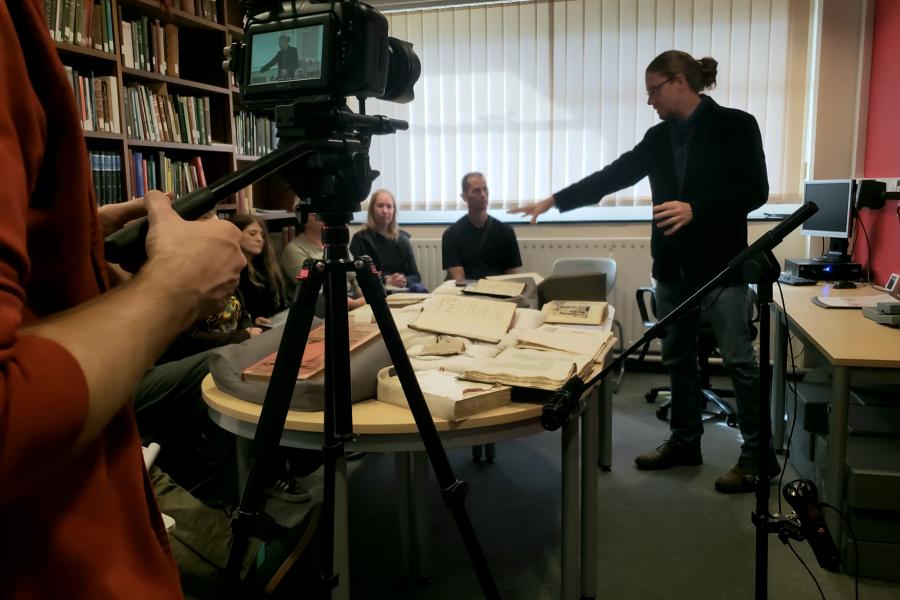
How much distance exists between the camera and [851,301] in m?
2.70

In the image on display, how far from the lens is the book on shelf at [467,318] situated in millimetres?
1799

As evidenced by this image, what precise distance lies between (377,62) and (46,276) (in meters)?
0.66

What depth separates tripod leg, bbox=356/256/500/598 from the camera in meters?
1.08

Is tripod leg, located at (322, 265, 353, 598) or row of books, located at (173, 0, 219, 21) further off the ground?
row of books, located at (173, 0, 219, 21)

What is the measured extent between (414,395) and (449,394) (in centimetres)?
18

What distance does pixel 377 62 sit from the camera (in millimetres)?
1014

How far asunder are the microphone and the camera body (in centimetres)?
116

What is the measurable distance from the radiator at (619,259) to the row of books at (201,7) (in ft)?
7.35

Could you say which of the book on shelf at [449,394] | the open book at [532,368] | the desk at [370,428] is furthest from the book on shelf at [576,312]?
the book on shelf at [449,394]

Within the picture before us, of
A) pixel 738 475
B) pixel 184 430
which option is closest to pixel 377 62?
pixel 184 430

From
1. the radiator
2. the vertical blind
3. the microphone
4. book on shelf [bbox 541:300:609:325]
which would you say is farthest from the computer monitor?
the microphone

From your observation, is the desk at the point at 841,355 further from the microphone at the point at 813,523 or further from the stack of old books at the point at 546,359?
the stack of old books at the point at 546,359

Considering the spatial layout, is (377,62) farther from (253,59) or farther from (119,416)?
(119,416)

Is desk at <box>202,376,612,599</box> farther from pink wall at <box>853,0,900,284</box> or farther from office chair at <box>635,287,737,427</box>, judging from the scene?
pink wall at <box>853,0,900,284</box>
